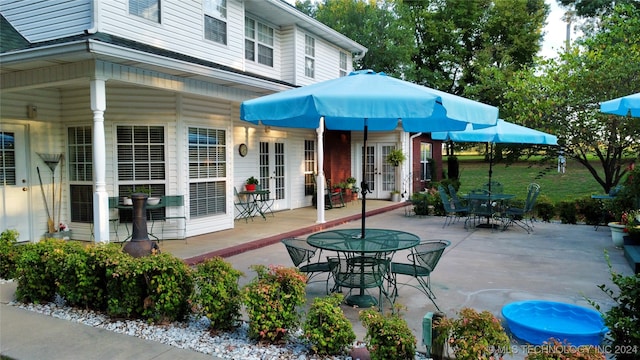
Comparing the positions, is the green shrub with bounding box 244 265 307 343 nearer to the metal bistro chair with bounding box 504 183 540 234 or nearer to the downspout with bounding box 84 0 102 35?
the downspout with bounding box 84 0 102 35

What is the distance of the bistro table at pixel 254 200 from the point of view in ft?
33.9

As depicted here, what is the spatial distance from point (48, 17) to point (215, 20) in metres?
3.20

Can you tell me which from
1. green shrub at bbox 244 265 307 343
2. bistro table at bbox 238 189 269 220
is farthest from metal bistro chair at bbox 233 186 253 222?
green shrub at bbox 244 265 307 343

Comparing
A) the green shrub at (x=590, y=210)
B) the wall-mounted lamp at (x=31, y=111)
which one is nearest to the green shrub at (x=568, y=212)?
the green shrub at (x=590, y=210)

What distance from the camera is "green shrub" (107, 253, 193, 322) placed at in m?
3.90

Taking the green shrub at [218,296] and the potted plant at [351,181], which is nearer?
the green shrub at [218,296]

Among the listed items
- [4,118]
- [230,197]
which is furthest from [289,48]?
[4,118]

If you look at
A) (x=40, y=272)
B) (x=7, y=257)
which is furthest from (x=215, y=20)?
(x=40, y=272)

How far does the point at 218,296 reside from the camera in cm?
369

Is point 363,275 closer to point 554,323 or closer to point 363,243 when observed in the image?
point 363,243

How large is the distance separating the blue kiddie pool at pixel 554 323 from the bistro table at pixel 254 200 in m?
7.05

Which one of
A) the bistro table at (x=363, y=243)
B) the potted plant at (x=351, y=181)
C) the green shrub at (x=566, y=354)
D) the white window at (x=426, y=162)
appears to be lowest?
the green shrub at (x=566, y=354)

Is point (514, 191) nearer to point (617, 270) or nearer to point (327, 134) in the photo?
point (327, 134)

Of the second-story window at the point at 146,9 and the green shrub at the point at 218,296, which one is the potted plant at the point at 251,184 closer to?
the second-story window at the point at 146,9
